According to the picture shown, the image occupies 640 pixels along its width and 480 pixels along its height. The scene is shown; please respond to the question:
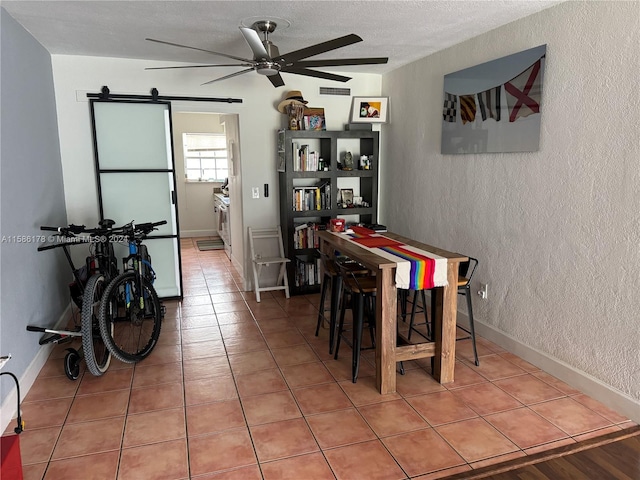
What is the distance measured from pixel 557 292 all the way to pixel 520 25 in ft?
6.05

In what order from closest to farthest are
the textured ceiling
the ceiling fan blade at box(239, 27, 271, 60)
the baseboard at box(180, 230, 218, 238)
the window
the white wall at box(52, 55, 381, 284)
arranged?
the ceiling fan blade at box(239, 27, 271, 60)
the textured ceiling
the white wall at box(52, 55, 381, 284)
the window
the baseboard at box(180, 230, 218, 238)

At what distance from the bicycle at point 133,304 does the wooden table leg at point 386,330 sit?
1.77 metres

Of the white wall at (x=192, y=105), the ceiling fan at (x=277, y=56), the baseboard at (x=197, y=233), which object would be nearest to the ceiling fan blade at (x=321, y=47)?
the ceiling fan at (x=277, y=56)

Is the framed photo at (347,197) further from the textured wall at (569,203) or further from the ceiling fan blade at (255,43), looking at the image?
the ceiling fan blade at (255,43)

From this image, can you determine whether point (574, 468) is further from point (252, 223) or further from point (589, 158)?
point (252, 223)

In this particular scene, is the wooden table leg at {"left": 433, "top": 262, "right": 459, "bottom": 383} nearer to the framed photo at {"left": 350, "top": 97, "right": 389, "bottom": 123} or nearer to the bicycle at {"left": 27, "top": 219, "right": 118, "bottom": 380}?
the bicycle at {"left": 27, "top": 219, "right": 118, "bottom": 380}

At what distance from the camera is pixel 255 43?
258 centimetres

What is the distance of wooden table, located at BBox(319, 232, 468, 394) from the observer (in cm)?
271

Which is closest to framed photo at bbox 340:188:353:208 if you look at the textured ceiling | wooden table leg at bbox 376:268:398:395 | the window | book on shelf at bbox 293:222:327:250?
book on shelf at bbox 293:222:327:250

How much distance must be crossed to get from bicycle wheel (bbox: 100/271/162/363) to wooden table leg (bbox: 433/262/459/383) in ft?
6.92

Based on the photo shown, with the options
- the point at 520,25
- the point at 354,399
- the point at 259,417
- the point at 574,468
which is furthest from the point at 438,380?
A: the point at 520,25

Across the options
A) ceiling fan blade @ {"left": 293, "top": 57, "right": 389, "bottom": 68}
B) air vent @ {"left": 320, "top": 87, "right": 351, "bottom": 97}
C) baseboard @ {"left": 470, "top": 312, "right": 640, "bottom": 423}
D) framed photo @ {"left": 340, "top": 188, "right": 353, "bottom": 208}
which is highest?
air vent @ {"left": 320, "top": 87, "right": 351, "bottom": 97}

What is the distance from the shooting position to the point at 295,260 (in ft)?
16.2

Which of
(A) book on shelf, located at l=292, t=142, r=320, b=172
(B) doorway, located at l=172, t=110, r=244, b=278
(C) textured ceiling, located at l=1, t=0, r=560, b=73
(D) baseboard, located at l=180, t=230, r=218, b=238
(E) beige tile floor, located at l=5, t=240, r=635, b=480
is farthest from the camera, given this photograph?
(D) baseboard, located at l=180, t=230, r=218, b=238
